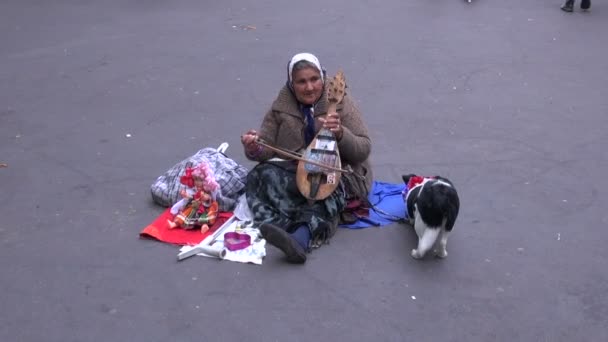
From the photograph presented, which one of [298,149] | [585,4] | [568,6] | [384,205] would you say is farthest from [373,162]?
[585,4]

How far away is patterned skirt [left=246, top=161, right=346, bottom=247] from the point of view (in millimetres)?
4289

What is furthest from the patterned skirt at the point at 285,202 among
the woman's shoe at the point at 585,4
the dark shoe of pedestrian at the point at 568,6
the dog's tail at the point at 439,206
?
the woman's shoe at the point at 585,4

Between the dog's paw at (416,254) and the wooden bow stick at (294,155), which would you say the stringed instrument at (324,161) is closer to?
the wooden bow stick at (294,155)

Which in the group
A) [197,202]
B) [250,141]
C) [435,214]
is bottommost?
[197,202]

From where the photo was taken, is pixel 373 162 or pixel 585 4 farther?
pixel 585 4

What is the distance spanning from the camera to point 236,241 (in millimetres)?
4207

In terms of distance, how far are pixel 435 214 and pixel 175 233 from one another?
1.58 m

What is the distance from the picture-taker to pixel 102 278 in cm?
395

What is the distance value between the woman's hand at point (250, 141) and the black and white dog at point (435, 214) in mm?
1019

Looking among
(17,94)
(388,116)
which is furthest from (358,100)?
(17,94)

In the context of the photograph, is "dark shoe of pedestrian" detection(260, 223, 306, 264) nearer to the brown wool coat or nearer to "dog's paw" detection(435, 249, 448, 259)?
the brown wool coat

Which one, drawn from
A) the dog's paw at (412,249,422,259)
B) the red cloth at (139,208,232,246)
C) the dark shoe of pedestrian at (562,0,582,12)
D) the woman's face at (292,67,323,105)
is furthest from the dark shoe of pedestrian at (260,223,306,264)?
the dark shoe of pedestrian at (562,0,582,12)

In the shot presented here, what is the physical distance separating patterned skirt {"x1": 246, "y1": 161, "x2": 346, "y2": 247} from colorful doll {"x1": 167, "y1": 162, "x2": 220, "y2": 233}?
237 millimetres

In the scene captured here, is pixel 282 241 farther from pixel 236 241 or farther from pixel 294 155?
pixel 294 155
